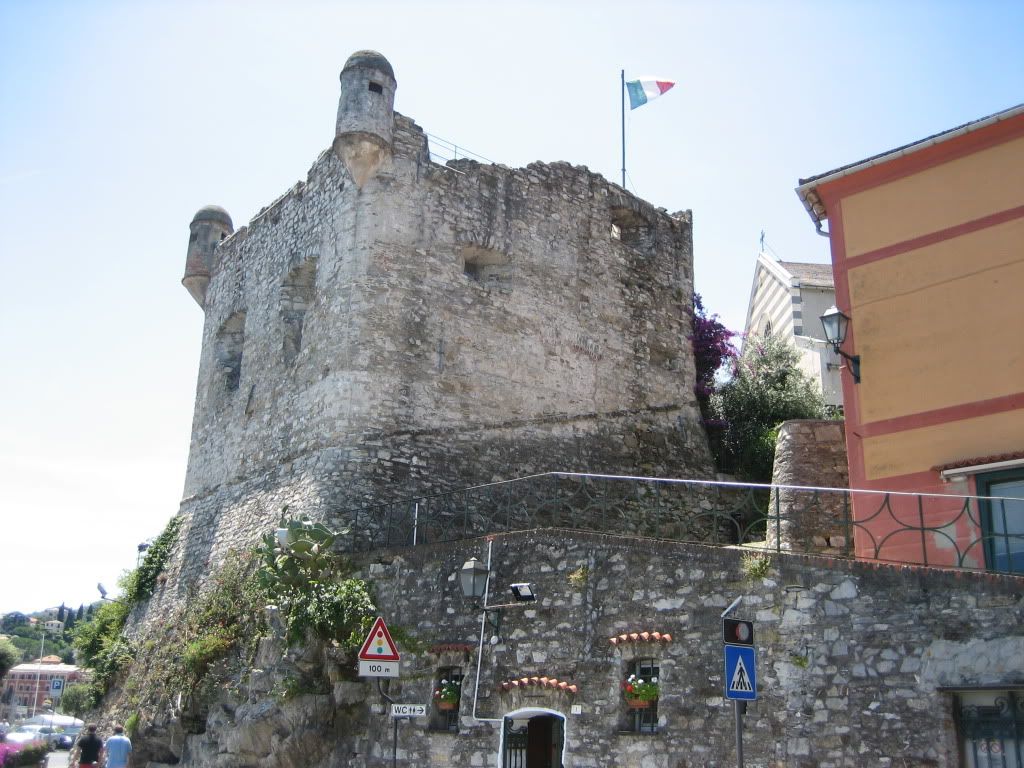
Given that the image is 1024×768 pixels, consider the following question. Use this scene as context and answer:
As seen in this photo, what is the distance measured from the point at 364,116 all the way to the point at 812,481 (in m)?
9.02

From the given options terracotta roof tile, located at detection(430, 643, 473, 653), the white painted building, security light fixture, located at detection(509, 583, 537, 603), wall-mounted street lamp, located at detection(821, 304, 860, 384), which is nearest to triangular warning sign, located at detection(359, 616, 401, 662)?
terracotta roof tile, located at detection(430, 643, 473, 653)

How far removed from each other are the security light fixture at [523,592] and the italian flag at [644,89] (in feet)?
42.4

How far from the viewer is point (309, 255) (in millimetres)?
17859

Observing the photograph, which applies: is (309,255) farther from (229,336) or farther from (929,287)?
(929,287)

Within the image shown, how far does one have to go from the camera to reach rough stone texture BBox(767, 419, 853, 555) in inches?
501

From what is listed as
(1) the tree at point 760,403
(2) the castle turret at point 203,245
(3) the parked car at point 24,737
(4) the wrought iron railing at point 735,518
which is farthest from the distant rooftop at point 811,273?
(3) the parked car at point 24,737

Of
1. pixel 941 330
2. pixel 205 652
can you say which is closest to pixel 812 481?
pixel 941 330

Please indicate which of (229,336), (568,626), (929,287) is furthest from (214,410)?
(929,287)

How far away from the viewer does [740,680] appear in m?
8.07

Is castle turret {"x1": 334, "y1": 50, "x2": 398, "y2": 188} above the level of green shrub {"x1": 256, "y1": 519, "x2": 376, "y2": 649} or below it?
above

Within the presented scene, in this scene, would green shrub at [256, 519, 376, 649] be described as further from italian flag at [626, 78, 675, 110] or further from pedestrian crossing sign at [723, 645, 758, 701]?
italian flag at [626, 78, 675, 110]

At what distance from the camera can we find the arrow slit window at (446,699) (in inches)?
458

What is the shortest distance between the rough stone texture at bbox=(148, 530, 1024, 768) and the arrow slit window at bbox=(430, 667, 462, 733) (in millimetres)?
110

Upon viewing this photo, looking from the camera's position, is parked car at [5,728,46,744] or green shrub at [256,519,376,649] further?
parked car at [5,728,46,744]
